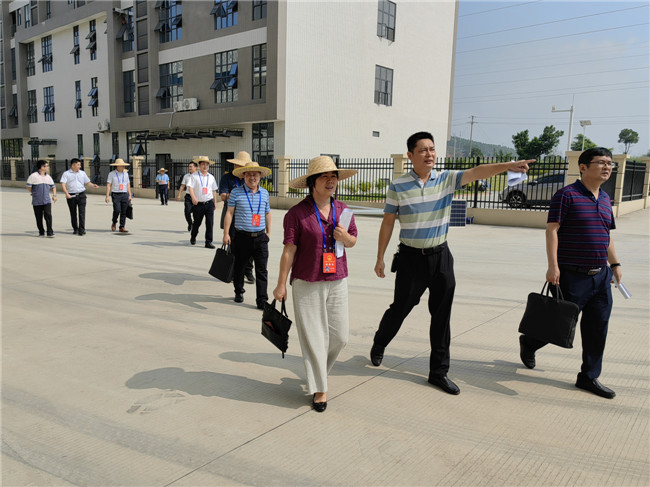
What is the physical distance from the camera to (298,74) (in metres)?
27.0

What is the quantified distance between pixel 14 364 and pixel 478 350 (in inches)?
167

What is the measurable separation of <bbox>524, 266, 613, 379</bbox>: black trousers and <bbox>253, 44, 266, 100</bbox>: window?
26145 millimetres

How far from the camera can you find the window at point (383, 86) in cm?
3130

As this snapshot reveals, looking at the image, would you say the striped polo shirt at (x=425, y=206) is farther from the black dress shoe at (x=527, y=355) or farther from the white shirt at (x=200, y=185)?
the white shirt at (x=200, y=185)

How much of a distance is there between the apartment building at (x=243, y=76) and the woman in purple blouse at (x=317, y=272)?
2400 centimetres

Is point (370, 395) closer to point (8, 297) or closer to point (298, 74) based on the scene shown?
point (8, 297)

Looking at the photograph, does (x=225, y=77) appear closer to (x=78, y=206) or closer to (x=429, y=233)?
(x=78, y=206)

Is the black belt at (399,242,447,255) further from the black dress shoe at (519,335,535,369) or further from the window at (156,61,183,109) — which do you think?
the window at (156,61,183,109)

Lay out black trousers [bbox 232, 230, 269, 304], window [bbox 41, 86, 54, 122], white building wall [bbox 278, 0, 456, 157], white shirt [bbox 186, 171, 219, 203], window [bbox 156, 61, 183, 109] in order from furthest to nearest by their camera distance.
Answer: window [bbox 41, 86, 54, 122], window [bbox 156, 61, 183, 109], white building wall [bbox 278, 0, 456, 157], white shirt [bbox 186, 171, 219, 203], black trousers [bbox 232, 230, 269, 304]

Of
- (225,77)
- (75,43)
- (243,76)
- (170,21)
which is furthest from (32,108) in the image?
(243,76)

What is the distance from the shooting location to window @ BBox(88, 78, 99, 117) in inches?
1521

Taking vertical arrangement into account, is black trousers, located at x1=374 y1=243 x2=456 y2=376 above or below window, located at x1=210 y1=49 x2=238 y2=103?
below

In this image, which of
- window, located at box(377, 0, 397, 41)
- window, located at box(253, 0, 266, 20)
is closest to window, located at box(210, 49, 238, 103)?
window, located at box(253, 0, 266, 20)

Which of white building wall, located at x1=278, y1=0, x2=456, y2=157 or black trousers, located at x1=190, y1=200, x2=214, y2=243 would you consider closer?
black trousers, located at x1=190, y1=200, x2=214, y2=243
